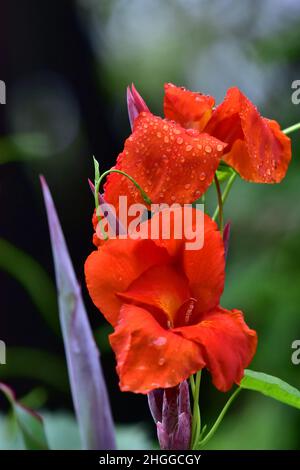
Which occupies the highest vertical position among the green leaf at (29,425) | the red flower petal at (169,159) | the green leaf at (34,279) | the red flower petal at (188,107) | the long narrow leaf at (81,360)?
the red flower petal at (188,107)

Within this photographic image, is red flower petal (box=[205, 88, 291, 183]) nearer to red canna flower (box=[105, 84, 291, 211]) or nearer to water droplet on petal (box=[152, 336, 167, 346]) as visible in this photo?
red canna flower (box=[105, 84, 291, 211])

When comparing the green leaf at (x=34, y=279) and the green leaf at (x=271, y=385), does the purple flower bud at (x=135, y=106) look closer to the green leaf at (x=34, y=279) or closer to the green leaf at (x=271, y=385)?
the green leaf at (x=271, y=385)

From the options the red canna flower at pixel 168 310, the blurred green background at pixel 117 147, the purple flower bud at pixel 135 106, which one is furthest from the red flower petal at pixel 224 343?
the blurred green background at pixel 117 147

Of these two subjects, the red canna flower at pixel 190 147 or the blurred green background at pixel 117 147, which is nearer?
the red canna flower at pixel 190 147

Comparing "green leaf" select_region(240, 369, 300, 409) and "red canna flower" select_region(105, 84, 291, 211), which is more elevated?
"red canna flower" select_region(105, 84, 291, 211)

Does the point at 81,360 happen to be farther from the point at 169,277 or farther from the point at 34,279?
the point at 34,279

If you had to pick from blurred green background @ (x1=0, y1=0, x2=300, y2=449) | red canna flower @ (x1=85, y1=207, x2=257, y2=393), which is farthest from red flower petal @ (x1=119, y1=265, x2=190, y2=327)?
blurred green background @ (x1=0, y1=0, x2=300, y2=449)

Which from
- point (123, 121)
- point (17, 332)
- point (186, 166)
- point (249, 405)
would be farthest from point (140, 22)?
point (186, 166)

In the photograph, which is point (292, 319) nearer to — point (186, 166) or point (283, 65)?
point (283, 65)
